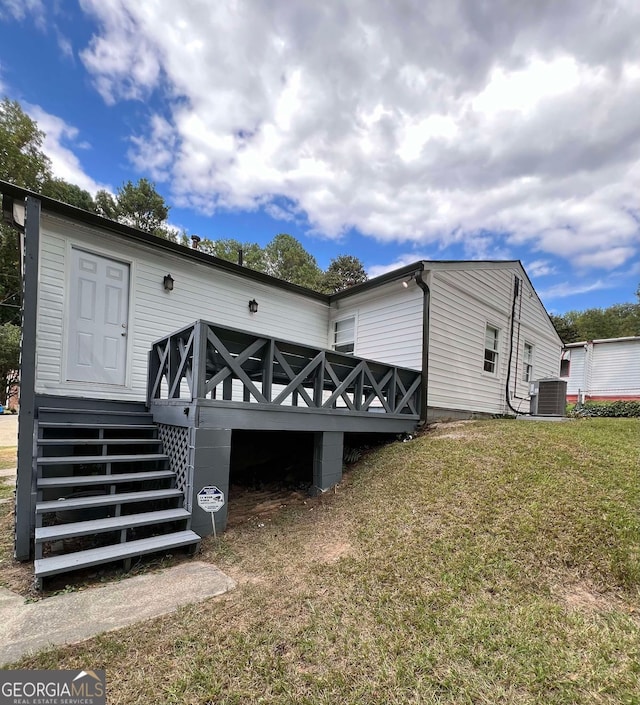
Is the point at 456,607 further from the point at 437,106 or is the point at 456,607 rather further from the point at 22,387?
the point at 437,106

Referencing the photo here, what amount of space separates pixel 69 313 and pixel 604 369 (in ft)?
70.3

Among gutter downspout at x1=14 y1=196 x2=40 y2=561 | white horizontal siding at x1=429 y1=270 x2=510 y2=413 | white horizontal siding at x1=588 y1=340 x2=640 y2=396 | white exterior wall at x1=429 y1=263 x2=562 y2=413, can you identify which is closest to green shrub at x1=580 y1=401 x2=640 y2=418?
white exterior wall at x1=429 y1=263 x2=562 y2=413

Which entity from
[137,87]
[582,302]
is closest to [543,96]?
[137,87]

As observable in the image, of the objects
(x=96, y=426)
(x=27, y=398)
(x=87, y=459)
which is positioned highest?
(x=27, y=398)

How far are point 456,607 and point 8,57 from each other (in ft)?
48.3

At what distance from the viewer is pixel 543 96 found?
7.28 meters

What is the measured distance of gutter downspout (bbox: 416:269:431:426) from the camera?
6695 millimetres

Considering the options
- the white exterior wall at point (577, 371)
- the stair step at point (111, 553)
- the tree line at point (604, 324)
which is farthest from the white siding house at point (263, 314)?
the tree line at point (604, 324)

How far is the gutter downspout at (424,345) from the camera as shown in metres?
6.70

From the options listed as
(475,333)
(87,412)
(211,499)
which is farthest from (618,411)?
(87,412)

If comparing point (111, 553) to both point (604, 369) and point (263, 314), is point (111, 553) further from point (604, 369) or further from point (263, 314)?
point (604, 369)

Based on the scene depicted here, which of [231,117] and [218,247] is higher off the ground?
[218,247]

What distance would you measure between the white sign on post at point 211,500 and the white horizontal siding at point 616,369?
1994 centimetres

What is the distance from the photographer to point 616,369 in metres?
16.7
